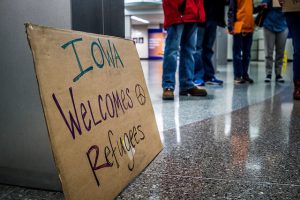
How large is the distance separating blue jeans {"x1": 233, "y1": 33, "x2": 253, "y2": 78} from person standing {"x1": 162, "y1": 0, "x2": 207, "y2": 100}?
1359 millimetres

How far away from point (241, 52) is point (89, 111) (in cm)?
336

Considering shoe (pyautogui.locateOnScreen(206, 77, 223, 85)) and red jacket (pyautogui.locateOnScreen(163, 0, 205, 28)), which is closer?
red jacket (pyautogui.locateOnScreen(163, 0, 205, 28))

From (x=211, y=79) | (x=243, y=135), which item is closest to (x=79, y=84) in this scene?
(x=243, y=135)

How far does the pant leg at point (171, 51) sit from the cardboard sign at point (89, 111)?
4.07 ft

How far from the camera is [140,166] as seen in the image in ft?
2.87

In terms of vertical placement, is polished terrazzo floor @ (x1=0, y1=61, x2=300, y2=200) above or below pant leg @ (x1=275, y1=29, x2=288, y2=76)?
below

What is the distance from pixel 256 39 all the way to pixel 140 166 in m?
12.0

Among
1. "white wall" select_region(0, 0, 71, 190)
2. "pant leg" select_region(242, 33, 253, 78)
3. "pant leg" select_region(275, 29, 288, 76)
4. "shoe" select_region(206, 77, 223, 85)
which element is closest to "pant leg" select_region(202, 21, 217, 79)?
"shoe" select_region(206, 77, 223, 85)

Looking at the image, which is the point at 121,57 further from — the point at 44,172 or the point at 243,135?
the point at 243,135

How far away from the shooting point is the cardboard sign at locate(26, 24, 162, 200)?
Answer: 1.88 feet

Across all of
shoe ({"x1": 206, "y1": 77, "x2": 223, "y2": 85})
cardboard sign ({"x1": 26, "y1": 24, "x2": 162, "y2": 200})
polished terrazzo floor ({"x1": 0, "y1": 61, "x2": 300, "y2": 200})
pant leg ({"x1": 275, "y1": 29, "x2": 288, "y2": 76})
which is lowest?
polished terrazzo floor ({"x1": 0, "y1": 61, "x2": 300, "y2": 200})

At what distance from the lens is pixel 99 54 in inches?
31.1

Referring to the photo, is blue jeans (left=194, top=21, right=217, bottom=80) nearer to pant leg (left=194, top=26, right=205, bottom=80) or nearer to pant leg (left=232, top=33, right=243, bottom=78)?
pant leg (left=194, top=26, right=205, bottom=80)

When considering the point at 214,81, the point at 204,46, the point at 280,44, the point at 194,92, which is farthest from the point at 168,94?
the point at 280,44
